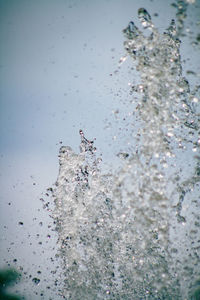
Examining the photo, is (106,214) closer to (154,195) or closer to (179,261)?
(179,261)

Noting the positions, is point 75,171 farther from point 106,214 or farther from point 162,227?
point 162,227

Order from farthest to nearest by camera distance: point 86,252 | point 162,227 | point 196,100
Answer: point 86,252 → point 162,227 → point 196,100

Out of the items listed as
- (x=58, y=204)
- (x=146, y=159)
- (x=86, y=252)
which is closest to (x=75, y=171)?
(x=58, y=204)

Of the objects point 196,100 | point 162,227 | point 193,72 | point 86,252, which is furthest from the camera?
point 86,252

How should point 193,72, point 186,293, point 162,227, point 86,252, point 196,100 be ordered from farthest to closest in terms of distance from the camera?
point 86,252 < point 186,293 < point 162,227 < point 196,100 < point 193,72

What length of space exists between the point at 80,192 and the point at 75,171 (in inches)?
35.5

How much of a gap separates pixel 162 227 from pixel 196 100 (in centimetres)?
423

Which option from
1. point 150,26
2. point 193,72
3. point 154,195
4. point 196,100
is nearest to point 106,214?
point 154,195

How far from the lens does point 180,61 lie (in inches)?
250

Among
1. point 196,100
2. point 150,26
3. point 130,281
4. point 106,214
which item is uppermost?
point 150,26

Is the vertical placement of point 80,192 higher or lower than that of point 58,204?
higher

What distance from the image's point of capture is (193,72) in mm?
6090

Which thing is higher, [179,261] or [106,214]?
[106,214]

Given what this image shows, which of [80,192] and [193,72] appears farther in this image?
[80,192]
